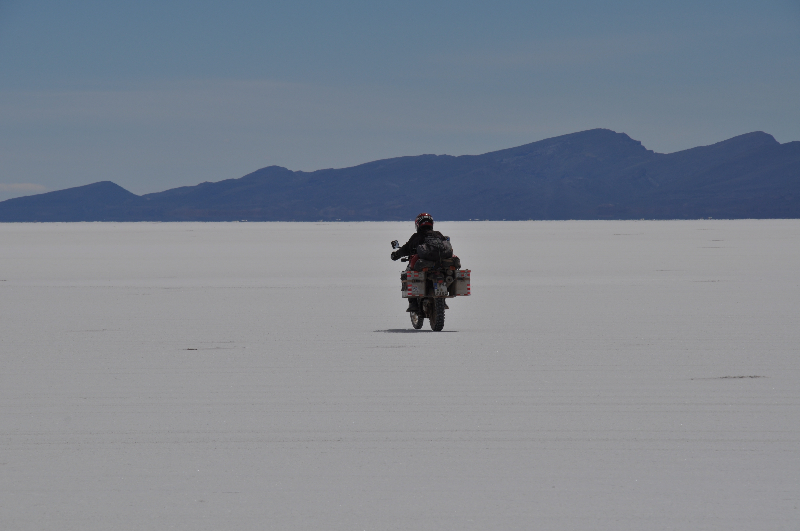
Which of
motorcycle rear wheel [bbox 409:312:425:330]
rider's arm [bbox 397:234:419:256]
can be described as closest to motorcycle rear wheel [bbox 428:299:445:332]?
motorcycle rear wheel [bbox 409:312:425:330]

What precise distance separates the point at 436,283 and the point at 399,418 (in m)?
6.89

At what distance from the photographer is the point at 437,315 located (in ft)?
51.7

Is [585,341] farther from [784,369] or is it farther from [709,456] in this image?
[709,456]

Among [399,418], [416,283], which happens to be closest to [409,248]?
[416,283]

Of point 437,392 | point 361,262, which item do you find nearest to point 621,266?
point 361,262

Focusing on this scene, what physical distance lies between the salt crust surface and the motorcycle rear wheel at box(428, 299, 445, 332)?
16.1 inches

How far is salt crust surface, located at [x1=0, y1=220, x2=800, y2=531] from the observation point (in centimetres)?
604

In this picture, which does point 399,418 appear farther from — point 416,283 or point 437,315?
point 437,315

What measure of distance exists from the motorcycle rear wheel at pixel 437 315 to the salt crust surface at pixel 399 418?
41 centimetres

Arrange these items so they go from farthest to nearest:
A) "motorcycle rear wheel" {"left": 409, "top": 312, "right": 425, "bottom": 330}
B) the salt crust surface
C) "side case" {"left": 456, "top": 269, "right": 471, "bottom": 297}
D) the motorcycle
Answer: "motorcycle rear wheel" {"left": 409, "top": 312, "right": 425, "bottom": 330} < "side case" {"left": 456, "top": 269, "right": 471, "bottom": 297} < the motorcycle < the salt crust surface

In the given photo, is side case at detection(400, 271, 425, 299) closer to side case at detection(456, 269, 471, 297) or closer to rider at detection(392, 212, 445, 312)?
rider at detection(392, 212, 445, 312)

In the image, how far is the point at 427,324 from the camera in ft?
56.8

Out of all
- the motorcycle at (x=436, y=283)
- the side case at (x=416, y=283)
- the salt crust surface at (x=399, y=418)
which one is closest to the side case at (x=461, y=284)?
the motorcycle at (x=436, y=283)

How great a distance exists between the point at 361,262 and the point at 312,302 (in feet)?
64.4
